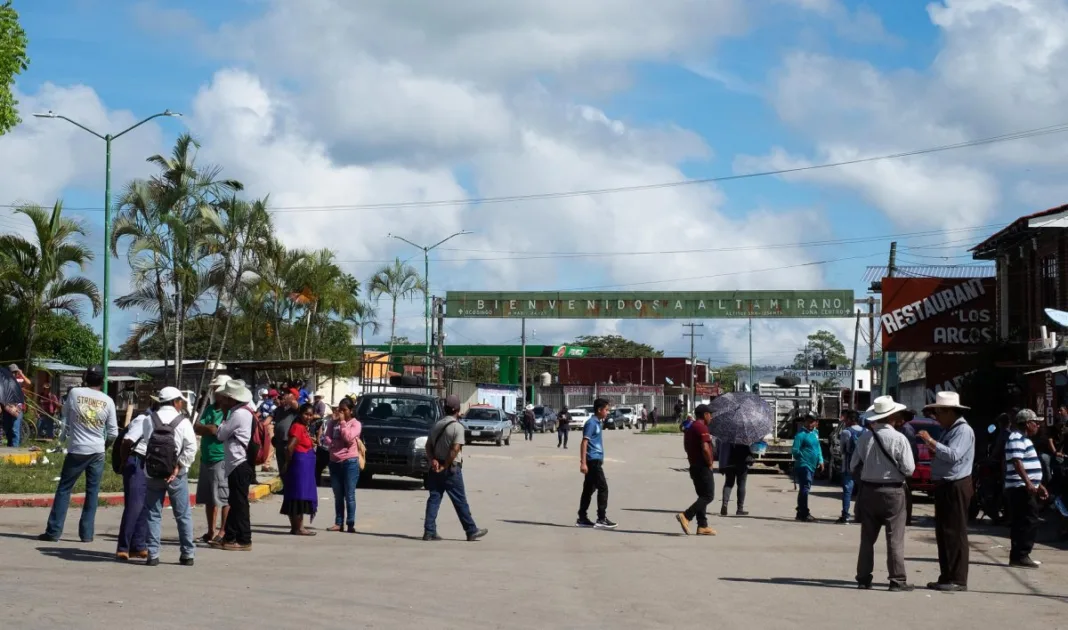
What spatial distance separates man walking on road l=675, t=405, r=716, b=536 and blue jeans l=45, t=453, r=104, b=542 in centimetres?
716

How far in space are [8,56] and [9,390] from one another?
30.1ft

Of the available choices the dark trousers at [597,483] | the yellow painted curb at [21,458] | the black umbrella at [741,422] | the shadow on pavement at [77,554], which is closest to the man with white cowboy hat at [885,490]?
the dark trousers at [597,483]

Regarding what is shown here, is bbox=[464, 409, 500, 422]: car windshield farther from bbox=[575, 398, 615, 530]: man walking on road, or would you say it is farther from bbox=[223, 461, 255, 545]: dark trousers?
bbox=[223, 461, 255, 545]: dark trousers

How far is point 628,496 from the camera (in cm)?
2277

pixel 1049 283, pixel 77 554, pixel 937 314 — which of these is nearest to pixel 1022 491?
pixel 77 554

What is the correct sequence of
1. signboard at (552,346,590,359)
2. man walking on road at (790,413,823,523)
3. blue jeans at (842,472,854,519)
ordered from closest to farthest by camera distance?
blue jeans at (842,472,854,519) → man walking on road at (790,413,823,523) → signboard at (552,346,590,359)

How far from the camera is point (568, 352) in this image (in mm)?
100312

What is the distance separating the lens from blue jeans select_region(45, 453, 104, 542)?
40.3 ft

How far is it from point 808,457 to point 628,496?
4807mm

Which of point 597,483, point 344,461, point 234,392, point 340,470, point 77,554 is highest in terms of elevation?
point 234,392

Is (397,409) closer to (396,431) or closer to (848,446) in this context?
(396,431)

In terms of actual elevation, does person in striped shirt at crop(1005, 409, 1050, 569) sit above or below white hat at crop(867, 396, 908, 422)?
below

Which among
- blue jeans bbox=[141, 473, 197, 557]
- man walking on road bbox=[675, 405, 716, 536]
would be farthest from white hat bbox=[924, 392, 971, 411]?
blue jeans bbox=[141, 473, 197, 557]

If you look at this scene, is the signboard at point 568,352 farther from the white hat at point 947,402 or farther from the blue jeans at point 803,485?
the white hat at point 947,402
